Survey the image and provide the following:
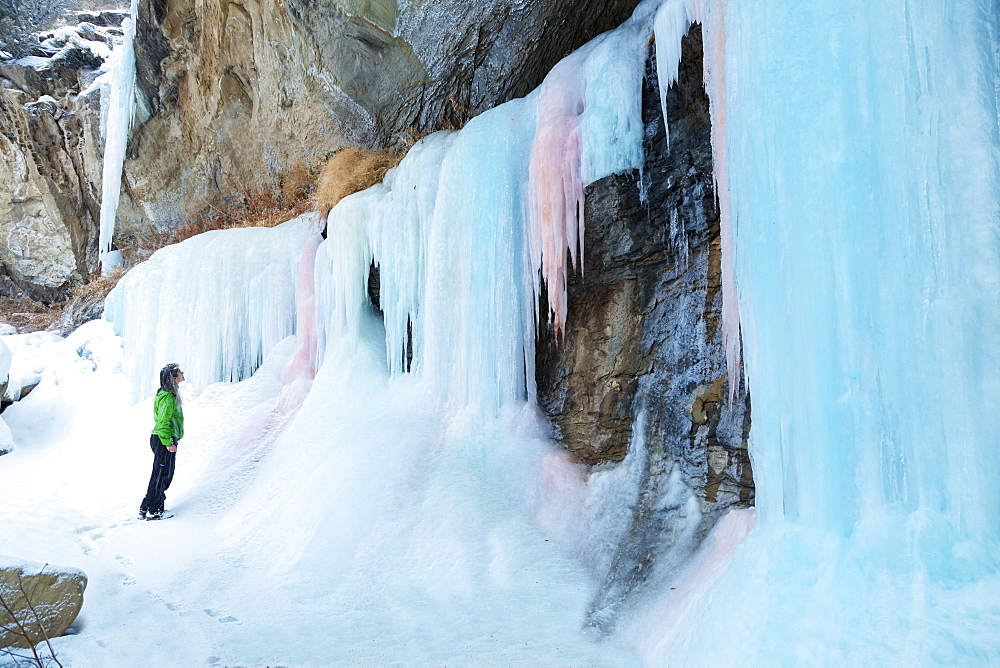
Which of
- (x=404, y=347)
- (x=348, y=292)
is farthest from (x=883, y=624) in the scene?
(x=348, y=292)

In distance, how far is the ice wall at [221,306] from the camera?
289 inches

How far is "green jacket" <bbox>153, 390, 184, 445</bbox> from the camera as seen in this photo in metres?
5.27

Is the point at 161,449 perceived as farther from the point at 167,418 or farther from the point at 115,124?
the point at 115,124

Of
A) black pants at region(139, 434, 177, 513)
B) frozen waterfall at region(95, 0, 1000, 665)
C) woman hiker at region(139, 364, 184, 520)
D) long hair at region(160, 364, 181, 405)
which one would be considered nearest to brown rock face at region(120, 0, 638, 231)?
frozen waterfall at region(95, 0, 1000, 665)

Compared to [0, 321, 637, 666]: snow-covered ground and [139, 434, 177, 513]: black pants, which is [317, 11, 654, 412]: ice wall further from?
[139, 434, 177, 513]: black pants

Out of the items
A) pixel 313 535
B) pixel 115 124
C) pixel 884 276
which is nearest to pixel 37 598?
pixel 313 535

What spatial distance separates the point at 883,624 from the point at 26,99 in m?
13.3

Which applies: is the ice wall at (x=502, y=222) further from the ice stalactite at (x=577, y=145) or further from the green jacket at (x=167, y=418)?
the green jacket at (x=167, y=418)

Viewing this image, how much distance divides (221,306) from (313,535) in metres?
3.95

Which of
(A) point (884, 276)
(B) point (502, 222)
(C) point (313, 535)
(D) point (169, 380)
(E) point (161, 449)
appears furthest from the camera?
(D) point (169, 380)

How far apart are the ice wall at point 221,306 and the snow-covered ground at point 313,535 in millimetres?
355

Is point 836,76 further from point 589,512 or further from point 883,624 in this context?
point 589,512

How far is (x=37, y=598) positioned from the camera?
2875 millimetres

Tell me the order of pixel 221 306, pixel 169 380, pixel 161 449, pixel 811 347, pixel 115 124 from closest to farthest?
pixel 811 347
pixel 161 449
pixel 169 380
pixel 221 306
pixel 115 124
